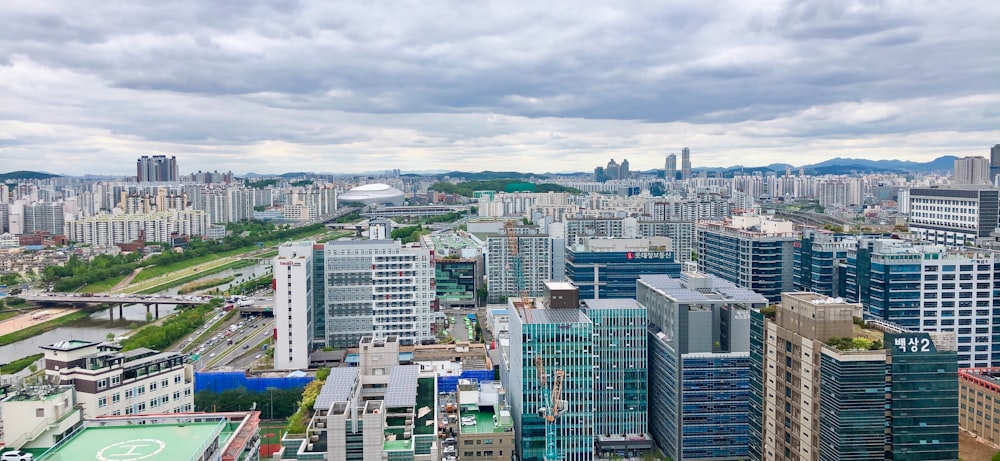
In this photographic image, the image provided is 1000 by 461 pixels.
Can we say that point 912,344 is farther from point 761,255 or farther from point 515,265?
point 515,265

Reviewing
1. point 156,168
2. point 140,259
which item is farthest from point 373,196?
point 156,168

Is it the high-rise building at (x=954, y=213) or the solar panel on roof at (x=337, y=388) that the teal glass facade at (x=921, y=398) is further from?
the high-rise building at (x=954, y=213)

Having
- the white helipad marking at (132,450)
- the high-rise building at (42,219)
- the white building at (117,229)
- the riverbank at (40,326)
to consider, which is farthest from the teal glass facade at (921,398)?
the high-rise building at (42,219)

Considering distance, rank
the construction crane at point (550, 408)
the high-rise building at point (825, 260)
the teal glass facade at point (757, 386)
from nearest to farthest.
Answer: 1. the teal glass facade at point (757, 386)
2. the construction crane at point (550, 408)
3. the high-rise building at point (825, 260)

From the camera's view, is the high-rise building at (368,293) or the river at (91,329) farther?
the river at (91,329)

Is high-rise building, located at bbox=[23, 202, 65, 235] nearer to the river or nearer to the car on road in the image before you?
the river

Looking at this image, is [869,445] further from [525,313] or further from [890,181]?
[890,181]
